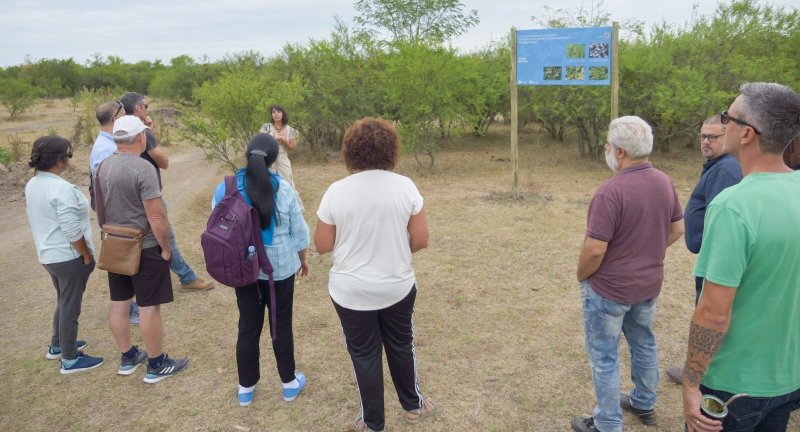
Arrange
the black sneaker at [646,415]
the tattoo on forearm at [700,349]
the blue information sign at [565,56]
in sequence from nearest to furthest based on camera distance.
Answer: the tattoo on forearm at [700,349], the black sneaker at [646,415], the blue information sign at [565,56]

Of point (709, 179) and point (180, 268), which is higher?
point (709, 179)

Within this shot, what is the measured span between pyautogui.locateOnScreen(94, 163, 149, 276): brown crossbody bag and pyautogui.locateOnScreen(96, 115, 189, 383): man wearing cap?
4 cm

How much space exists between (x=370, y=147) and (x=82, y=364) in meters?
2.85

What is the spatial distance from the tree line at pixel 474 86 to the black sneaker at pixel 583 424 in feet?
22.5

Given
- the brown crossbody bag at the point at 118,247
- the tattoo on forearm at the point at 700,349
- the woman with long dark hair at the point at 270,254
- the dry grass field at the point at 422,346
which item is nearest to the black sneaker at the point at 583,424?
the dry grass field at the point at 422,346

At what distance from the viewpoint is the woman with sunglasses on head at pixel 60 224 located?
342 centimetres

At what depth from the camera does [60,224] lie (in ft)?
11.2

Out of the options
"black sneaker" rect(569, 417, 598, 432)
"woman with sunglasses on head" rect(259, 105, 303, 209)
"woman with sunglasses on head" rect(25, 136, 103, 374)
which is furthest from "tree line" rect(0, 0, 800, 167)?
"black sneaker" rect(569, 417, 598, 432)

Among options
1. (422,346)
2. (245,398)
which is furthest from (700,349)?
(245,398)

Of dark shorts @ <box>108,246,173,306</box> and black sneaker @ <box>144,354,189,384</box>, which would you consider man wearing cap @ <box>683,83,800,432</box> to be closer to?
dark shorts @ <box>108,246,173,306</box>

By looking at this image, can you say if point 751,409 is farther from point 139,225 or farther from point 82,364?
point 82,364

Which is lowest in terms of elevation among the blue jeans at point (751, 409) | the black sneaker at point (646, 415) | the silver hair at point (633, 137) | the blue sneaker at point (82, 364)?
the black sneaker at point (646, 415)

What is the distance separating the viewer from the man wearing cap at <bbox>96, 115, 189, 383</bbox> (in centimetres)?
323

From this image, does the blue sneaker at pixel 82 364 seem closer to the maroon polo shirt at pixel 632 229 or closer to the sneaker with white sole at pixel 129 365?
the sneaker with white sole at pixel 129 365
